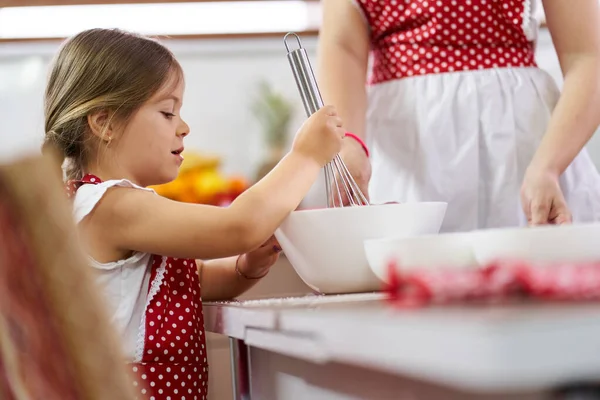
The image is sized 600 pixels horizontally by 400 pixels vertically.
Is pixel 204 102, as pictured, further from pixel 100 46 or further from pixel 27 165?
pixel 27 165

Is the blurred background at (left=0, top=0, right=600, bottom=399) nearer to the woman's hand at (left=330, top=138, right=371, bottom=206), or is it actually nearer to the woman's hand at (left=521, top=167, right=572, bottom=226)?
the woman's hand at (left=330, top=138, right=371, bottom=206)

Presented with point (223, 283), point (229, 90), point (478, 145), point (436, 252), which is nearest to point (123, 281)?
point (223, 283)

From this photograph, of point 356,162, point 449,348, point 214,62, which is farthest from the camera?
point 214,62

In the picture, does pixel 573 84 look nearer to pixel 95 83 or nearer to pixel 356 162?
pixel 356 162

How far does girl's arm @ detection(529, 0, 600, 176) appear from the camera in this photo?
110 cm

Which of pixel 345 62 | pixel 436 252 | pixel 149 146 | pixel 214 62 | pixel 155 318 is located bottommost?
pixel 155 318

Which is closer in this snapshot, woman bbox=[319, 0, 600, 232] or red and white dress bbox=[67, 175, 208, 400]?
red and white dress bbox=[67, 175, 208, 400]

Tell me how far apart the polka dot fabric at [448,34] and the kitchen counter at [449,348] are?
0.76 m

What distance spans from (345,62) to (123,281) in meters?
0.51

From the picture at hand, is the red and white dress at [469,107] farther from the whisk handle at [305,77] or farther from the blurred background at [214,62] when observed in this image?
the blurred background at [214,62]

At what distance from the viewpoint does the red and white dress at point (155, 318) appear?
3.16 ft

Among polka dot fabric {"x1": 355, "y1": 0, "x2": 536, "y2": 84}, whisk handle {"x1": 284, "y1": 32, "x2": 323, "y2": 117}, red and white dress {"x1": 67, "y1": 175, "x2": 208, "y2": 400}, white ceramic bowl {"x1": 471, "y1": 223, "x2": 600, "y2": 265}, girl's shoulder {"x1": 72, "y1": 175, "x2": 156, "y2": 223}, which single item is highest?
polka dot fabric {"x1": 355, "y1": 0, "x2": 536, "y2": 84}

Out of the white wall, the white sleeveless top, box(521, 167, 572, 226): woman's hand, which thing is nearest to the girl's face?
the white sleeveless top

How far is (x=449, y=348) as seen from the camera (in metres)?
0.35
